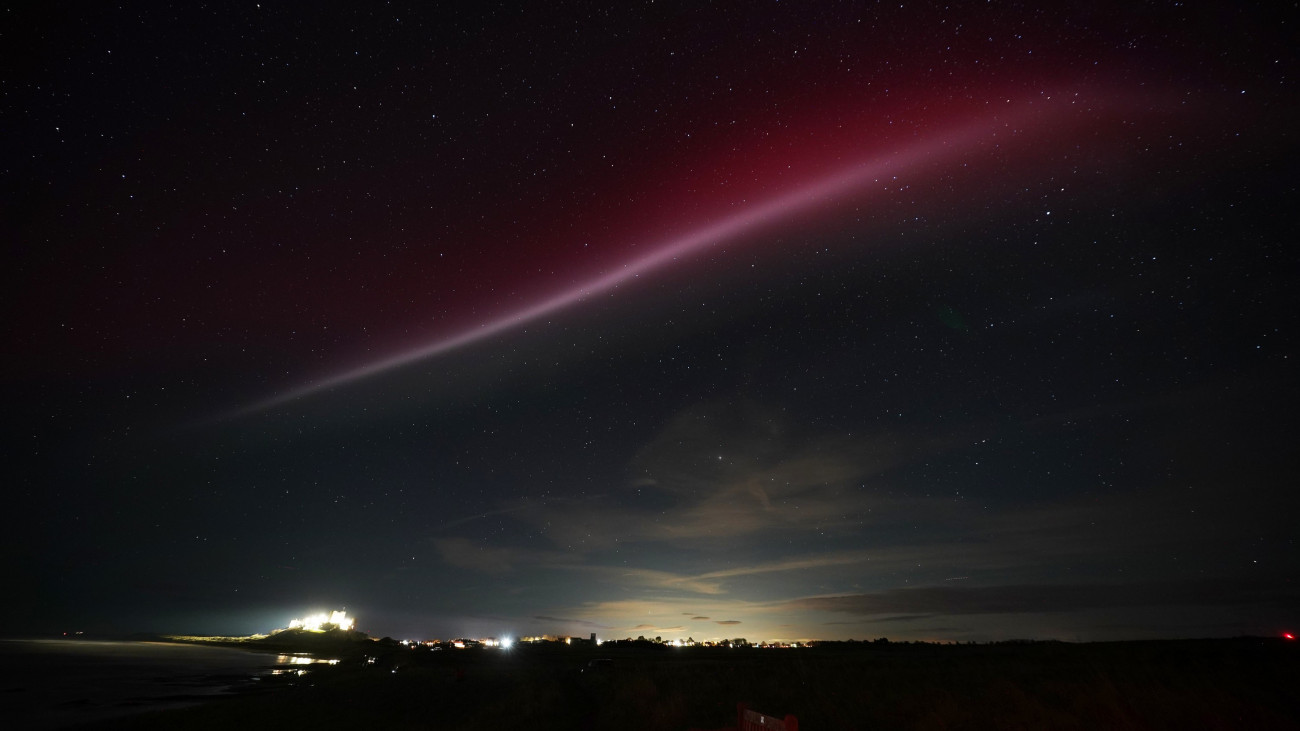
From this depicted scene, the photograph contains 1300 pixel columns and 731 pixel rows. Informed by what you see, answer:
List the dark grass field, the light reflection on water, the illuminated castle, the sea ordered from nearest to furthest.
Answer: the dark grass field
the sea
the light reflection on water
the illuminated castle

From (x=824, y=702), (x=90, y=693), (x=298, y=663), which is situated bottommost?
(x=298, y=663)

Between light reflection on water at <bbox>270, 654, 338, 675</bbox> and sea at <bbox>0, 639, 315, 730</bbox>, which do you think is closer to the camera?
sea at <bbox>0, 639, 315, 730</bbox>

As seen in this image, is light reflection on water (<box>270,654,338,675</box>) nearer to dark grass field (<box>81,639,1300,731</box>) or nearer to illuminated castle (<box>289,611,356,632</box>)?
dark grass field (<box>81,639,1300,731</box>)

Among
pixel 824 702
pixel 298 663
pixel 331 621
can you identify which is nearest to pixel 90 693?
pixel 298 663

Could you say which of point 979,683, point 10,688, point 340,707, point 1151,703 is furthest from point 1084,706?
point 10,688

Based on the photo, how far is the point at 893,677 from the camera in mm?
24297

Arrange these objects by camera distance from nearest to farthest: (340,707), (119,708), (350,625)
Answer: (340,707)
(119,708)
(350,625)

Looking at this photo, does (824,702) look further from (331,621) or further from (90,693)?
(331,621)

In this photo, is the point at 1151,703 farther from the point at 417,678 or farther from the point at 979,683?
the point at 417,678

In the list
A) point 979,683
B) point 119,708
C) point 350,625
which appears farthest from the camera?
point 350,625

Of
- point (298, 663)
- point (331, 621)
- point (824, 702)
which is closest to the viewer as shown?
point (824, 702)

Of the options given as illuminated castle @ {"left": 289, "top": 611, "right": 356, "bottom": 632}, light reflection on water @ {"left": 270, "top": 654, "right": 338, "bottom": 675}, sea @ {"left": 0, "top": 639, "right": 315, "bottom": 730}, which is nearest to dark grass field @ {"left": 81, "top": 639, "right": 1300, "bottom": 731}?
sea @ {"left": 0, "top": 639, "right": 315, "bottom": 730}

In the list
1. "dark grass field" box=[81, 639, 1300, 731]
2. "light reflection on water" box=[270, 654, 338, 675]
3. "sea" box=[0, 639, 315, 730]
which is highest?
"dark grass field" box=[81, 639, 1300, 731]

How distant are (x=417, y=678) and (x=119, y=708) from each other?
1413 cm
